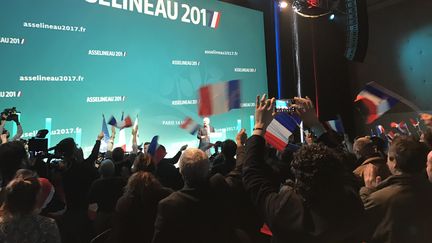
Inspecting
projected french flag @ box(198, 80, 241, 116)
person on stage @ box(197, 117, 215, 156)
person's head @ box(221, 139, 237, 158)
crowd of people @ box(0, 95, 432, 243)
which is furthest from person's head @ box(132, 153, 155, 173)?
projected french flag @ box(198, 80, 241, 116)

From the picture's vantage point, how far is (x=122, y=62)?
5801mm

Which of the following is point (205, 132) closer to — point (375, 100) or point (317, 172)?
point (375, 100)

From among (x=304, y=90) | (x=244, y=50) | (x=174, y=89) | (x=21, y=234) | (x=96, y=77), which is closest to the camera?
(x=21, y=234)

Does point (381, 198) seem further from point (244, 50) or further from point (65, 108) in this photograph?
point (244, 50)

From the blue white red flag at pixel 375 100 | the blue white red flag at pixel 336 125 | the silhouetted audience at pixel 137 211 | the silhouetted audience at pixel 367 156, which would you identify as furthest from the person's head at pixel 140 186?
the blue white red flag at pixel 336 125

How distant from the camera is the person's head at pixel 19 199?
1.49 m

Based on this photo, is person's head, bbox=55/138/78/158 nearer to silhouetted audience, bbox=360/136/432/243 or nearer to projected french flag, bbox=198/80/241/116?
silhouetted audience, bbox=360/136/432/243

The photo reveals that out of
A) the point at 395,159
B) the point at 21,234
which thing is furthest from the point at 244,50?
the point at 21,234

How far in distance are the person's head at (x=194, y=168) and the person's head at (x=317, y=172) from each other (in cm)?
56

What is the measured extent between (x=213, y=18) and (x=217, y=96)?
155 centimetres

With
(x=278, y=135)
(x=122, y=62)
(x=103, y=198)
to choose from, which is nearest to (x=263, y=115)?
(x=278, y=135)

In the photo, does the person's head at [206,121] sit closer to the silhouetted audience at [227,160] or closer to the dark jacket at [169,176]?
the dark jacket at [169,176]

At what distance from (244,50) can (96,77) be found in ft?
10.9

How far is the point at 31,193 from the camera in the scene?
1521mm
